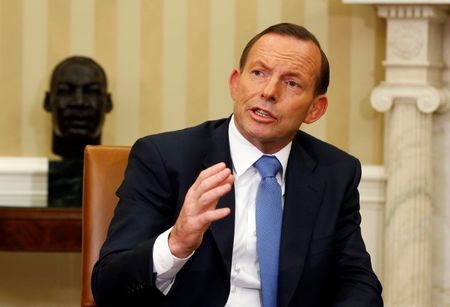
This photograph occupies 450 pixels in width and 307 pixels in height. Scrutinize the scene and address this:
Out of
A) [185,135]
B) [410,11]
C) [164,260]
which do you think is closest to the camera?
[164,260]

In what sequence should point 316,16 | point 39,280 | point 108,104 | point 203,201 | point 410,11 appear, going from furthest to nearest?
point 39,280
point 316,16
point 108,104
point 410,11
point 203,201

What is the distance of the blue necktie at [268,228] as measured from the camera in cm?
271

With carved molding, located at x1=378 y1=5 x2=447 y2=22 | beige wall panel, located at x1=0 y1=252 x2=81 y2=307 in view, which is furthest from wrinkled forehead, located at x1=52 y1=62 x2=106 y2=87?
carved molding, located at x1=378 y1=5 x2=447 y2=22

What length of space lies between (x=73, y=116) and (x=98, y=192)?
1.89m

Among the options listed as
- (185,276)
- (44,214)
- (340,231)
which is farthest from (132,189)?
(44,214)

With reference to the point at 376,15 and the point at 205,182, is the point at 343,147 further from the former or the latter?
the point at 205,182

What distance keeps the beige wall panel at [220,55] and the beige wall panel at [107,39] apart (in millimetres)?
471

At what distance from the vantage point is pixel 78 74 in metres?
4.84

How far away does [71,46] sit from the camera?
17.1 ft

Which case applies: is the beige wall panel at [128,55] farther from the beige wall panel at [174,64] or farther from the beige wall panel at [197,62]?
the beige wall panel at [197,62]

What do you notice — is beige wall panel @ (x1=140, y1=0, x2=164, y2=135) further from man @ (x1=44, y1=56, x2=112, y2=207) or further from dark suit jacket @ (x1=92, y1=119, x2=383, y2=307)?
dark suit jacket @ (x1=92, y1=119, x2=383, y2=307)

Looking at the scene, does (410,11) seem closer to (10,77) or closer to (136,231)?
(10,77)

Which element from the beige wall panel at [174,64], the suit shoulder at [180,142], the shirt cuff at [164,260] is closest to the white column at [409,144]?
the beige wall panel at [174,64]

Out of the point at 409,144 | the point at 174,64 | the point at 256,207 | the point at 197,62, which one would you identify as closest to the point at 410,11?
the point at 409,144
